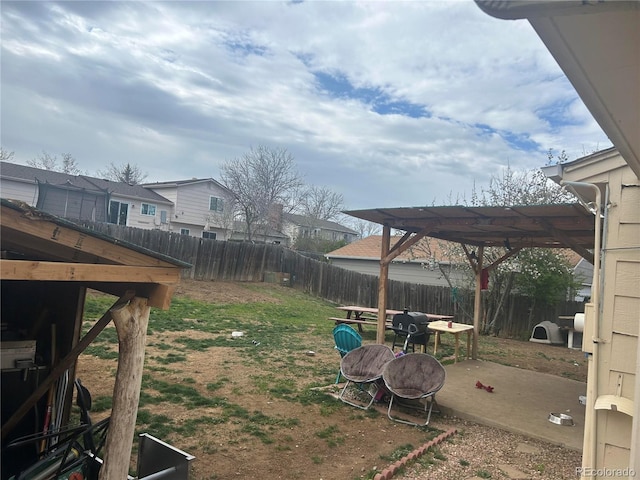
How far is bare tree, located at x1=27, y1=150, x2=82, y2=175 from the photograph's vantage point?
28.4 metres

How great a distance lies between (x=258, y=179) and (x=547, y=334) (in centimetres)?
1618

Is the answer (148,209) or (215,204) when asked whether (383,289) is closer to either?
(148,209)

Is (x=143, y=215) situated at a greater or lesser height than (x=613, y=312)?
greater

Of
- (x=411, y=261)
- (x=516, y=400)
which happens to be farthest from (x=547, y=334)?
(x=516, y=400)

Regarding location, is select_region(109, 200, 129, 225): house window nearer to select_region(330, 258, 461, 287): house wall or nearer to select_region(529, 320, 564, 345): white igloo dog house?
select_region(330, 258, 461, 287): house wall

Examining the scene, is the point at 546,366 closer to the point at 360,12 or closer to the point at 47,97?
the point at 360,12

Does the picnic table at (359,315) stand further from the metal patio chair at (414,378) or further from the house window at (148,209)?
the house window at (148,209)

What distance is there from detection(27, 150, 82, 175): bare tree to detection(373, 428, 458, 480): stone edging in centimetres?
3068

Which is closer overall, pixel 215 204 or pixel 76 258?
pixel 76 258

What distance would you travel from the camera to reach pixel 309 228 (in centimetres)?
3141

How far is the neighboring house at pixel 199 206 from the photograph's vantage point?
23.0 metres

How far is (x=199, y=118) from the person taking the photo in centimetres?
1317

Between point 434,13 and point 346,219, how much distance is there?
3587 centimetres

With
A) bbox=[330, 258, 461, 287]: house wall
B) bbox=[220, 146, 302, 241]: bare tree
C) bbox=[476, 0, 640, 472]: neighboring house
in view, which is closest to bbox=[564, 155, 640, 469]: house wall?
bbox=[476, 0, 640, 472]: neighboring house
